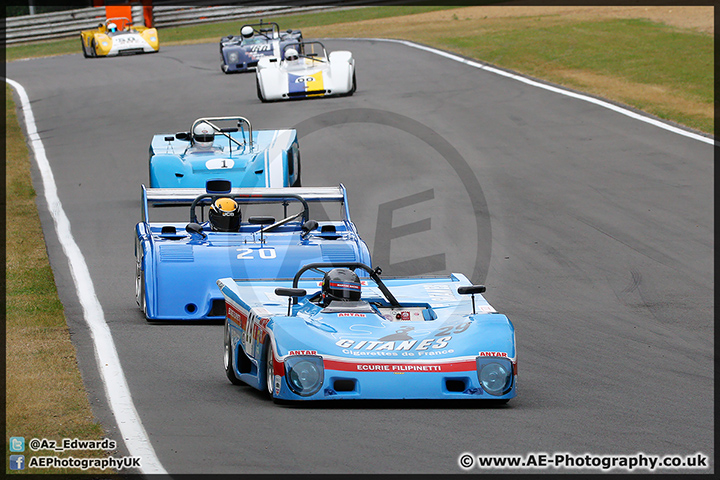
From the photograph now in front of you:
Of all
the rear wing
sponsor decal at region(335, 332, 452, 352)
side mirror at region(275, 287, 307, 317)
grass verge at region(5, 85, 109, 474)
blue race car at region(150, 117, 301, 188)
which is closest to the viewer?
grass verge at region(5, 85, 109, 474)

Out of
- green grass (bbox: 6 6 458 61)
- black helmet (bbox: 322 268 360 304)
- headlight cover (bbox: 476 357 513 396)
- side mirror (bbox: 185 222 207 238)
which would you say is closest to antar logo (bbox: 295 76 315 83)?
side mirror (bbox: 185 222 207 238)

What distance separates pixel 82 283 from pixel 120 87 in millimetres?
19501

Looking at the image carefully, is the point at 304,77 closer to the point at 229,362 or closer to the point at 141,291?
the point at 141,291

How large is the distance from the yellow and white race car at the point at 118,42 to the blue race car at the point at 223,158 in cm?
2234

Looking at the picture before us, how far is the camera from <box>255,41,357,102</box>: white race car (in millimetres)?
27453

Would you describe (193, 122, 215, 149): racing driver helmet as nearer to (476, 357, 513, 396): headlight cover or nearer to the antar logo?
the antar logo

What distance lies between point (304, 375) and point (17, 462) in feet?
6.72

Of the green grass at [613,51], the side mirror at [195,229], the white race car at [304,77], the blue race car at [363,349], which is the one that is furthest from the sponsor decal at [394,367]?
the green grass at [613,51]

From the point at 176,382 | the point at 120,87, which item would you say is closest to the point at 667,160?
the point at 176,382

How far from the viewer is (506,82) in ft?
99.0

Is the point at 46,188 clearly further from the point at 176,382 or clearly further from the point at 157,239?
the point at 176,382

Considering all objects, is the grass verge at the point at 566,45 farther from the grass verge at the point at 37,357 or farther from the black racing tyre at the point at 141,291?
the black racing tyre at the point at 141,291

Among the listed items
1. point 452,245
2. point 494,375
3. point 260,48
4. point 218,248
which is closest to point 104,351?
point 218,248

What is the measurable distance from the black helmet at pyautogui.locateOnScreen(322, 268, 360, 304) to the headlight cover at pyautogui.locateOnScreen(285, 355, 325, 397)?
1.01 metres
